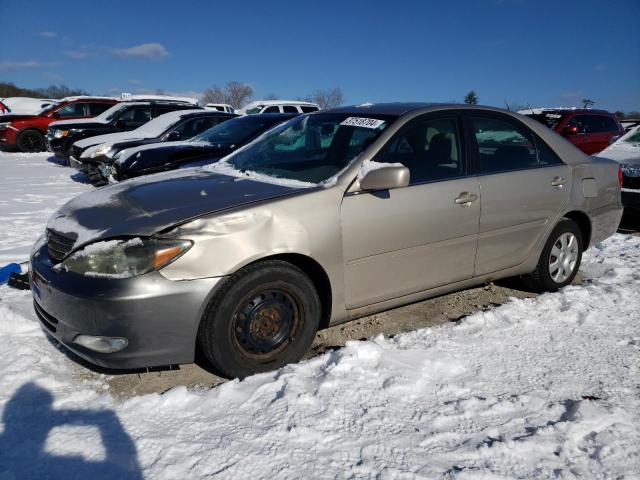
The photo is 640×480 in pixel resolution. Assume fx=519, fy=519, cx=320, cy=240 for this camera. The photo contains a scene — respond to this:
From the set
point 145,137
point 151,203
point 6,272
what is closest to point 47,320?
point 151,203

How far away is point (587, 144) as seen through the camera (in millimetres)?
11883

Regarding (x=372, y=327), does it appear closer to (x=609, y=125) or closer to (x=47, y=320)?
(x=47, y=320)

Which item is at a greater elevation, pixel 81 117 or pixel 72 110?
pixel 72 110

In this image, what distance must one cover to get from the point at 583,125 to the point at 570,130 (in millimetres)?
501

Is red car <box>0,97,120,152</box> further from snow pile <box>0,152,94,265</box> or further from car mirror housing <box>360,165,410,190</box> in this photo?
car mirror housing <box>360,165,410,190</box>

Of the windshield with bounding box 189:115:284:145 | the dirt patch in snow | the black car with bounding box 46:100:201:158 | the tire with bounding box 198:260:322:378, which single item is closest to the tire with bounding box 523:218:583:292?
the dirt patch in snow

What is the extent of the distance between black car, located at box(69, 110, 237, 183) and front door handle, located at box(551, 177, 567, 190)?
664 cm

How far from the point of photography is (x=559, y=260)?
4.35 meters

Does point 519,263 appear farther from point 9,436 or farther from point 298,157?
point 9,436

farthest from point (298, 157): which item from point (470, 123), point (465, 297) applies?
point (465, 297)

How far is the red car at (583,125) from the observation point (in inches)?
459

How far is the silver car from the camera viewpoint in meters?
2.59

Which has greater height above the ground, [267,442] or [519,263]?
[519,263]

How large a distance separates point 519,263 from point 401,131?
149 cm
